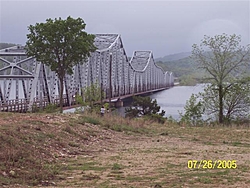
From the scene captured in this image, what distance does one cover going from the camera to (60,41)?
2438cm

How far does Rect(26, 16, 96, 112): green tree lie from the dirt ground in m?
9.08

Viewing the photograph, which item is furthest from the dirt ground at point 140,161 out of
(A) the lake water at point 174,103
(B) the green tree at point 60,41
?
(A) the lake water at point 174,103

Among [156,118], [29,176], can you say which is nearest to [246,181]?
[29,176]

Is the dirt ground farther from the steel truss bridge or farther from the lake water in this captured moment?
the steel truss bridge

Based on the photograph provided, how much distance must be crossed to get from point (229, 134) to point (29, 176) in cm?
1216

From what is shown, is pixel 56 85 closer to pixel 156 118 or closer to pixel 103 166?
pixel 156 118

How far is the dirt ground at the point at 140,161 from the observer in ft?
24.1

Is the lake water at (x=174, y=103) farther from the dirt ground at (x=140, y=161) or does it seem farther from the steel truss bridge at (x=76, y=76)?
the dirt ground at (x=140, y=161)

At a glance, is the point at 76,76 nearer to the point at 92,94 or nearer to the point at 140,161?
the point at 92,94

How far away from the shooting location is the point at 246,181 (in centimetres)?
727

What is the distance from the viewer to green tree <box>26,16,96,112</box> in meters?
24.1

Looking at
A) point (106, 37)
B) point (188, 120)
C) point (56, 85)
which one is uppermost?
point (106, 37)

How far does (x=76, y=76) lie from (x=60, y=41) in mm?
17431

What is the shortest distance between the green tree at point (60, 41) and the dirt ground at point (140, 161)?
29.8 ft
